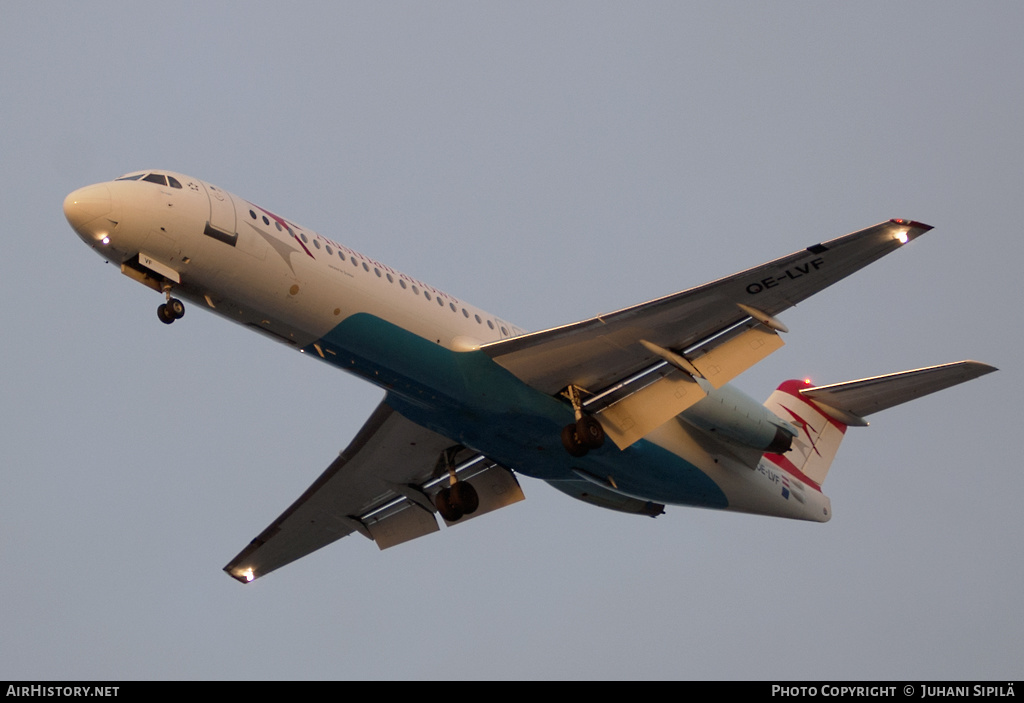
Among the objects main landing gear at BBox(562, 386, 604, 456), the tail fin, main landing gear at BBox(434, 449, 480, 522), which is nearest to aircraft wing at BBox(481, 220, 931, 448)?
main landing gear at BBox(562, 386, 604, 456)

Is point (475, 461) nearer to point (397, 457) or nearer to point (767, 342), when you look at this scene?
point (397, 457)

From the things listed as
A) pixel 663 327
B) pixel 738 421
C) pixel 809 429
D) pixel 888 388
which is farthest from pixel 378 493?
pixel 888 388

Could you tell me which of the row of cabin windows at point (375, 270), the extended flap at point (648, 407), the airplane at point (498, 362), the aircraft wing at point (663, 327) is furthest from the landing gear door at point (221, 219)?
the extended flap at point (648, 407)

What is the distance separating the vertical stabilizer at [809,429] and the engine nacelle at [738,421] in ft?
10.8

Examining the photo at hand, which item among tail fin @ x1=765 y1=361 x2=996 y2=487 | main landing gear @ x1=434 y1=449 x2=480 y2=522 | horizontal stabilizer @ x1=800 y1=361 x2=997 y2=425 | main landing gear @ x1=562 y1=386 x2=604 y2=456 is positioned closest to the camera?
main landing gear @ x1=562 y1=386 x2=604 y2=456

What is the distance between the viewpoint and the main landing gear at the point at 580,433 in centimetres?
1961

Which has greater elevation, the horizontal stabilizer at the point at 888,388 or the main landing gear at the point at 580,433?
the horizontal stabilizer at the point at 888,388

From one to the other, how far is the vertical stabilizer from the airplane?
109cm

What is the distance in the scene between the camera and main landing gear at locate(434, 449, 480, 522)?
73.8 ft

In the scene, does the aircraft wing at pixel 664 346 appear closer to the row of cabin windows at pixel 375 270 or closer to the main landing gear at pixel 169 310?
the row of cabin windows at pixel 375 270

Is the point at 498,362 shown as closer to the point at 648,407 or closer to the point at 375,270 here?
the point at 375,270

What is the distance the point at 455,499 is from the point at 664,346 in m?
5.29

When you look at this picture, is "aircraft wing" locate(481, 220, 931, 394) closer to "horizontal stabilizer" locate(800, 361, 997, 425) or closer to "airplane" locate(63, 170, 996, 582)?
"airplane" locate(63, 170, 996, 582)

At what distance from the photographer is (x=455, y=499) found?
73.8 ft
